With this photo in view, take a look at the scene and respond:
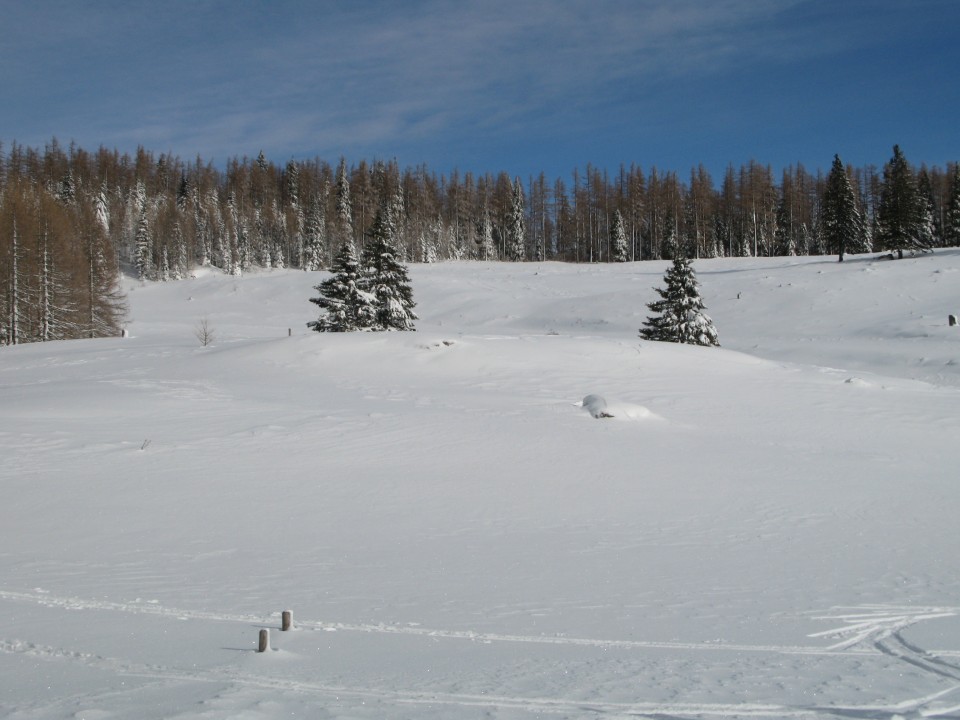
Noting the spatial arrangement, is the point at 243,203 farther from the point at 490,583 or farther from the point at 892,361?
the point at 490,583

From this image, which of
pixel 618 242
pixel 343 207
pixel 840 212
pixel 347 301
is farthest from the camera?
pixel 343 207

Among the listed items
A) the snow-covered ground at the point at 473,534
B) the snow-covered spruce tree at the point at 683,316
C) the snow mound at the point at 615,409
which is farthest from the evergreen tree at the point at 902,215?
the snow mound at the point at 615,409

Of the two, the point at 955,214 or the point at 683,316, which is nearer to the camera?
the point at 683,316

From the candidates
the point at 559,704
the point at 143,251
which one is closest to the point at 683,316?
the point at 559,704

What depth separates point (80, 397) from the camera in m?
16.8

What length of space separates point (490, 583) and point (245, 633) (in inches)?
105

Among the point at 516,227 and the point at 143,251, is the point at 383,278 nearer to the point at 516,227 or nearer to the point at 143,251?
the point at 143,251

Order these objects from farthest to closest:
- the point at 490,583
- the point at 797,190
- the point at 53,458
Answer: the point at 797,190 → the point at 53,458 → the point at 490,583

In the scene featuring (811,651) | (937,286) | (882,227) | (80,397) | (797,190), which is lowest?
(811,651)

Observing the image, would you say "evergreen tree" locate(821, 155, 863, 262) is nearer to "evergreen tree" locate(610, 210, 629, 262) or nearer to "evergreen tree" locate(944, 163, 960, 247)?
"evergreen tree" locate(944, 163, 960, 247)

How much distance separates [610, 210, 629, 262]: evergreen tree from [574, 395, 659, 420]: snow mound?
7031 centimetres

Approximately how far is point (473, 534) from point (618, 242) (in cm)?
8069

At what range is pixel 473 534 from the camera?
9234 millimetres

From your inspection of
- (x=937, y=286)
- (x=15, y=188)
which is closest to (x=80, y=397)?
(x=15, y=188)
